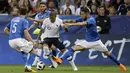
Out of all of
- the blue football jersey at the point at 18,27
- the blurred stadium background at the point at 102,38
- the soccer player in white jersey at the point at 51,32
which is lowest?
the blurred stadium background at the point at 102,38

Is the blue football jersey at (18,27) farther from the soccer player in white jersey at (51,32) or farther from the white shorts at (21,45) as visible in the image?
the soccer player in white jersey at (51,32)

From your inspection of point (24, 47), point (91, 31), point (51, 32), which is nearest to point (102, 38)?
point (51, 32)

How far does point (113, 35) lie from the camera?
929 inches

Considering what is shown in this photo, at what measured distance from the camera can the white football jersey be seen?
805 inches

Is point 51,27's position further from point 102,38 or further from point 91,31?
point 102,38

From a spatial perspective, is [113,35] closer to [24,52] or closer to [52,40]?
[52,40]

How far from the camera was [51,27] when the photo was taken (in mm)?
20562

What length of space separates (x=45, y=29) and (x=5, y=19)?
13.3 feet

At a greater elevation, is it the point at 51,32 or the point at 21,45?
the point at 21,45

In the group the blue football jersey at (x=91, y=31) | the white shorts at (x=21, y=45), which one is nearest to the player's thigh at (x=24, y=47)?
the white shorts at (x=21, y=45)

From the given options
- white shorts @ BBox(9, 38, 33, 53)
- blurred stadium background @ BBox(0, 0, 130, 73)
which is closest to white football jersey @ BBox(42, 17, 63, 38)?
white shorts @ BBox(9, 38, 33, 53)

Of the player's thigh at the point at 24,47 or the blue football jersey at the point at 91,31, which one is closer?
the player's thigh at the point at 24,47

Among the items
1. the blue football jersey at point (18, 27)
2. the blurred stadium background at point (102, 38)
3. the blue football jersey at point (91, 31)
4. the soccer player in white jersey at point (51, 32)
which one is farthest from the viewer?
the blurred stadium background at point (102, 38)

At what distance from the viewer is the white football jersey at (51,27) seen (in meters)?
20.5
